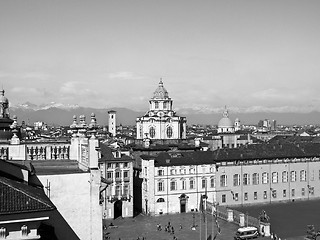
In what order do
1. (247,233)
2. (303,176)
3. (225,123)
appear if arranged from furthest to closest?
(225,123)
(303,176)
(247,233)

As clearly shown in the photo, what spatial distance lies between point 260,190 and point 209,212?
12.1 meters

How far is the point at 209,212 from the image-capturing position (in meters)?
59.0

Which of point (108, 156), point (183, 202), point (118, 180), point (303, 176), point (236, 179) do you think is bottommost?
point (183, 202)

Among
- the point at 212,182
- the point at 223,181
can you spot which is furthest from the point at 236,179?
the point at 212,182

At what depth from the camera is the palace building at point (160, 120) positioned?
9575cm

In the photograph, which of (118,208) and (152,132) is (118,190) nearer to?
(118,208)

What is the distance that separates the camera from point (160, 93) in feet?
326

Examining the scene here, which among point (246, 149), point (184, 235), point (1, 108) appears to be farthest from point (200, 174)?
point (1, 108)

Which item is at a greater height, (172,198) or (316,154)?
(316,154)

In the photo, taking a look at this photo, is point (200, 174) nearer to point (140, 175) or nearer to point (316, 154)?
point (140, 175)

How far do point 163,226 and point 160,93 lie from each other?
49.1 metres

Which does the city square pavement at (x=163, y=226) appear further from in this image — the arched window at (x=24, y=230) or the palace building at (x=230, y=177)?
the arched window at (x=24, y=230)

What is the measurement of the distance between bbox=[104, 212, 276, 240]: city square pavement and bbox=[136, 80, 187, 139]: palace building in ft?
120

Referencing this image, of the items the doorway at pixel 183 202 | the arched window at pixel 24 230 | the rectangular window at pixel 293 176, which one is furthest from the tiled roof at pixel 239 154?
the arched window at pixel 24 230
